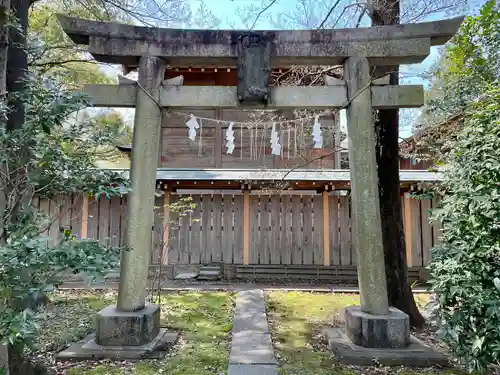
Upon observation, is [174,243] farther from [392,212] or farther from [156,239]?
[392,212]

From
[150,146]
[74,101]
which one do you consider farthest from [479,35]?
[74,101]

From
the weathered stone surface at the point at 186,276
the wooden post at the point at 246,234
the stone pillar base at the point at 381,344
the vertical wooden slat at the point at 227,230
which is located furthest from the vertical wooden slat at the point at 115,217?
the stone pillar base at the point at 381,344

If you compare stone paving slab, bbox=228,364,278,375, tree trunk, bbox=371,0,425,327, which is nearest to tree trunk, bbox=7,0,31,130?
stone paving slab, bbox=228,364,278,375

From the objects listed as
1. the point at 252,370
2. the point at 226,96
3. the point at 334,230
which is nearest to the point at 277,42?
the point at 226,96

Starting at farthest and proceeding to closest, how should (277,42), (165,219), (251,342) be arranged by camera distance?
(165,219) < (277,42) < (251,342)

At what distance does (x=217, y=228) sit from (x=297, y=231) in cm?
216

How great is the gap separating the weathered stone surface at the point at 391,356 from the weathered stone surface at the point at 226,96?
306 cm

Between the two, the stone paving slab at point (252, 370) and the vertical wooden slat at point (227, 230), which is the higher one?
the vertical wooden slat at point (227, 230)

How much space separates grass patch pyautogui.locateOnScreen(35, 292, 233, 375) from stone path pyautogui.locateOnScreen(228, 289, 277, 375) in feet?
0.47

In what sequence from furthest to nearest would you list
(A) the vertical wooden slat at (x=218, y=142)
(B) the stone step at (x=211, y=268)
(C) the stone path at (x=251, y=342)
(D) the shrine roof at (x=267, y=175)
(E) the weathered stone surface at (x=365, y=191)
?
(A) the vertical wooden slat at (x=218, y=142)
(B) the stone step at (x=211, y=268)
(D) the shrine roof at (x=267, y=175)
(E) the weathered stone surface at (x=365, y=191)
(C) the stone path at (x=251, y=342)

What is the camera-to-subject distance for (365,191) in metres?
4.41

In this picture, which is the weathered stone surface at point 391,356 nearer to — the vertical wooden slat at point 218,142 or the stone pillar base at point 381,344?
the stone pillar base at point 381,344

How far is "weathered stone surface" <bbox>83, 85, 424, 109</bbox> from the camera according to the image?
461cm

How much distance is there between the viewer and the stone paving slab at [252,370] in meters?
3.30
